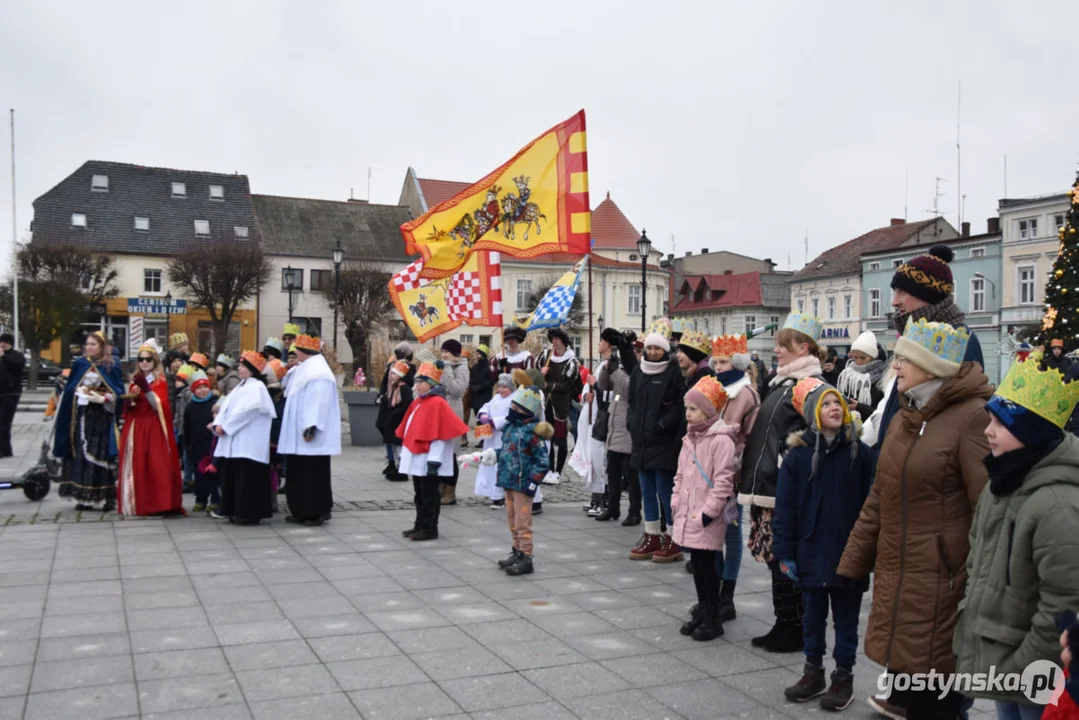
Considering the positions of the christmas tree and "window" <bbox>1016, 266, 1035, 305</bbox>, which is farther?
"window" <bbox>1016, 266, 1035, 305</bbox>

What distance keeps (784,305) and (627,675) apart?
66995mm

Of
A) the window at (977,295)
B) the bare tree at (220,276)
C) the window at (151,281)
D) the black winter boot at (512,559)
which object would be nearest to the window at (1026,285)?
the window at (977,295)

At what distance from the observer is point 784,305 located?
69.4 metres

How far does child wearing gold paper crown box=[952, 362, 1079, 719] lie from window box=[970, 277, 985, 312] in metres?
51.3

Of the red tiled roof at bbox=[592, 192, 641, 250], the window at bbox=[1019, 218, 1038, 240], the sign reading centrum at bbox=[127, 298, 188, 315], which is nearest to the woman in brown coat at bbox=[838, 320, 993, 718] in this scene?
the sign reading centrum at bbox=[127, 298, 188, 315]

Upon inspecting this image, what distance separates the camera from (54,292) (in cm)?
3962

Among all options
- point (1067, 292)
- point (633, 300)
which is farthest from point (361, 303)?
point (1067, 292)

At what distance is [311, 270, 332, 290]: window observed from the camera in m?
55.9

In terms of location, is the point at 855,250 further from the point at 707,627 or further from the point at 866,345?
the point at 707,627

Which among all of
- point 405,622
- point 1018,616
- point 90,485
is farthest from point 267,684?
point 90,485

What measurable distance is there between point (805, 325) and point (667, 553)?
9.85 ft

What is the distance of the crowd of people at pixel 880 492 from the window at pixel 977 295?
151 feet

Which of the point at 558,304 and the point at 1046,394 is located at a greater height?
the point at 558,304

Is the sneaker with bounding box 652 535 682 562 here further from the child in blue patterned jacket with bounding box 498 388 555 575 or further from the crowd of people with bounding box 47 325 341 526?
the crowd of people with bounding box 47 325 341 526
